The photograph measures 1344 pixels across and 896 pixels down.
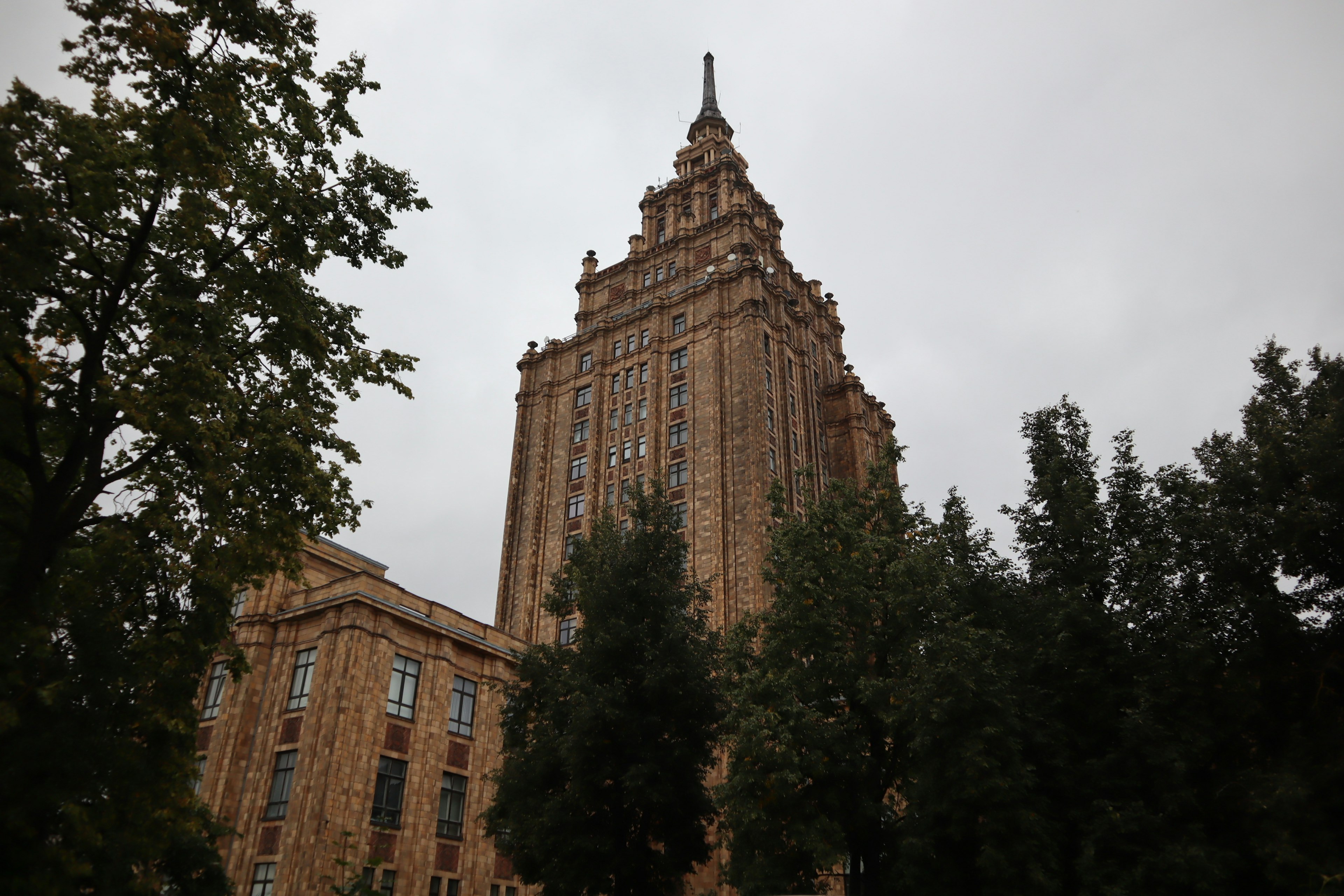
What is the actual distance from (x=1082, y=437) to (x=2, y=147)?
90.7 ft

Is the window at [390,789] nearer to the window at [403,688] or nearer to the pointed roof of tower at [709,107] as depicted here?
the window at [403,688]

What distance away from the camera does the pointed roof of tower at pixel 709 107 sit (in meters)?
86.2

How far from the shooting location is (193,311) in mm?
14734

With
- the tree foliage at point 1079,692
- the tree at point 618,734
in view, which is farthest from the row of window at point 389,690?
the tree foliage at point 1079,692

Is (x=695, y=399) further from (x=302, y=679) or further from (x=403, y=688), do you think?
(x=302, y=679)

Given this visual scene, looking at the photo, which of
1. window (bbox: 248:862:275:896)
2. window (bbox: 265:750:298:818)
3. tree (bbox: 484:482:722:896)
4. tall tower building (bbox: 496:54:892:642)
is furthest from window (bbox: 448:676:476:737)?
tall tower building (bbox: 496:54:892:642)

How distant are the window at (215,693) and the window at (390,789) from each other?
26.0 feet

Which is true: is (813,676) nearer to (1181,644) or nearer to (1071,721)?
(1071,721)

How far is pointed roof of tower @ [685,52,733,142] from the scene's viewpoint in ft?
283

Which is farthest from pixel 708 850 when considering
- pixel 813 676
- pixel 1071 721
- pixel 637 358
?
pixel 637 358

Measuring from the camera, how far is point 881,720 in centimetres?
2378

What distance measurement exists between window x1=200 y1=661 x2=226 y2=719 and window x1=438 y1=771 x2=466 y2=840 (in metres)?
10.1

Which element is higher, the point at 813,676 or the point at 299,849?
the point at 813,676

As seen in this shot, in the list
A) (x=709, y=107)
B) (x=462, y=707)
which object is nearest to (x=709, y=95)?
(x=709, y=107)
